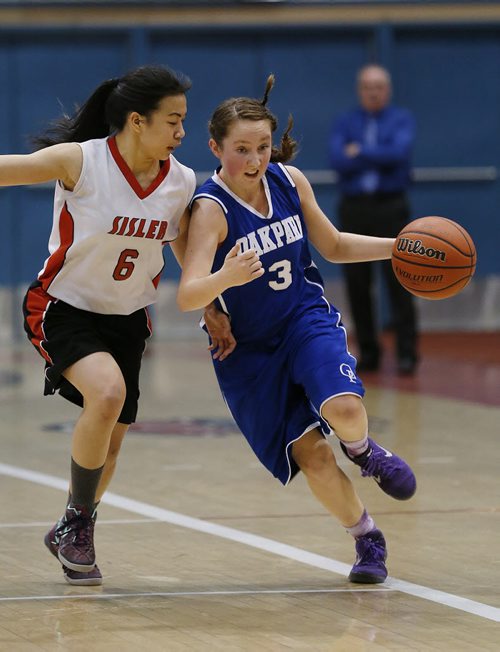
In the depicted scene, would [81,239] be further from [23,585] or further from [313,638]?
[313,638]

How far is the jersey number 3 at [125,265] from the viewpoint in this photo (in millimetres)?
4844

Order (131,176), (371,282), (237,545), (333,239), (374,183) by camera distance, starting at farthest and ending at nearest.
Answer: (371,282) → (374,183) → (237,545) → (333,239) → (131,176)

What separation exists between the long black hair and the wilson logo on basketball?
36.7 inches

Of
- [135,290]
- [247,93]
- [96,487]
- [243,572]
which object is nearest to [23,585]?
[96,487]

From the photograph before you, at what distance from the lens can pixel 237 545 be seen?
5.40 meters

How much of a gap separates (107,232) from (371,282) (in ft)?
21.2

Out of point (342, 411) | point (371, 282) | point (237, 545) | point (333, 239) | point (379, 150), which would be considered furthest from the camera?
point (371, 282)

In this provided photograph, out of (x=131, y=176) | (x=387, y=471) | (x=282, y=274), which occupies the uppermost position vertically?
(x=131, y=176)

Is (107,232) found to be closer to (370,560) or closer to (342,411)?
(342,411)

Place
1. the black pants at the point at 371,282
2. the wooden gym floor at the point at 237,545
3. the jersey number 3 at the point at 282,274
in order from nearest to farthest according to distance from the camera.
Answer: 1. the wooden gym floor at the point at 237,545
2. the jersey number 3 at the point at 282,274
3. the black pants at the point at 371,282

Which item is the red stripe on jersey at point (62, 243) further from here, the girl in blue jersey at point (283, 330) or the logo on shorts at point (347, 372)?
the logo on shorts at point (347, 372)

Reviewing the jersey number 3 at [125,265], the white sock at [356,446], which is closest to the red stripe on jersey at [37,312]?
the jersey number 3 at [125,265]

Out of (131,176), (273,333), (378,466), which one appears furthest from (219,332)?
(378,466)

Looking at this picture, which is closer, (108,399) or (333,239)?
(108,399)
